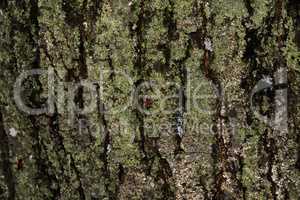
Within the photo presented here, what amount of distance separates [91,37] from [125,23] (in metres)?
0.09

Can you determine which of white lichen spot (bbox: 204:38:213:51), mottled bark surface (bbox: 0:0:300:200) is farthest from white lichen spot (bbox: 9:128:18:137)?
white lichen spot (bbox: 204:38:213:51)

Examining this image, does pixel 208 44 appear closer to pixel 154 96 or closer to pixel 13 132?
pixel 154 96

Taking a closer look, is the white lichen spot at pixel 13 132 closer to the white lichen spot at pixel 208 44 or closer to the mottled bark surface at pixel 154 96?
the mottled bark surface at pixel 154 96

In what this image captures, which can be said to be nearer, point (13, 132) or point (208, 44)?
point (208, 44)

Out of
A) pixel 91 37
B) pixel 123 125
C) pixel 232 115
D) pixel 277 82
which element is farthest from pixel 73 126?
pixel 277 82

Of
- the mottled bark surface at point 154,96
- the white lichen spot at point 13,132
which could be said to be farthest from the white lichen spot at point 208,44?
the white lichen spot at point 13,132

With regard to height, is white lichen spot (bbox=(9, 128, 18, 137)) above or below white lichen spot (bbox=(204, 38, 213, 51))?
below

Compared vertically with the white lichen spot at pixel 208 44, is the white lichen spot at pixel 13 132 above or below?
below

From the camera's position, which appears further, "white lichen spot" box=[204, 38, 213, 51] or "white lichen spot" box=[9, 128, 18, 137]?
"white lichen spot" box=[9, 128, 18, 137]

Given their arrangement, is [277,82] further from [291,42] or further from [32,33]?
[32,33]

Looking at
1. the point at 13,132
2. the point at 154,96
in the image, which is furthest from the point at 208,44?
the point at 13,132

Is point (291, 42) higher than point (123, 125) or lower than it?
higher

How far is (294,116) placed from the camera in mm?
1314

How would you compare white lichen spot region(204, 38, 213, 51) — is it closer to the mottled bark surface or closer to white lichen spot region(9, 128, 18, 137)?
the mottled bark surface
